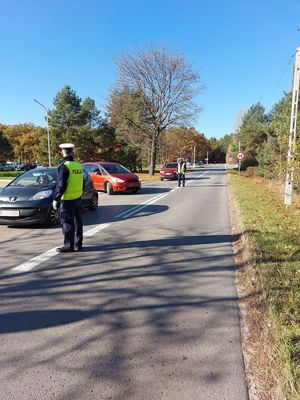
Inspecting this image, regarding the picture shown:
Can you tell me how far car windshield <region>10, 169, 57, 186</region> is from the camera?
891 cm

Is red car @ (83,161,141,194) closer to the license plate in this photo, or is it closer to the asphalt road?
the license plate

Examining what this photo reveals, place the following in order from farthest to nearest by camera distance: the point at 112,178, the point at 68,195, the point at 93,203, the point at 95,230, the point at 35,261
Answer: the point at 112,178 → the point at 93,203 → the point at 95,230 → the point at 68,195 → the point at 35,261

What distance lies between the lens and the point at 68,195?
19.1 feet

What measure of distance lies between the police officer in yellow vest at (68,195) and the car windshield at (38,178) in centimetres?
307

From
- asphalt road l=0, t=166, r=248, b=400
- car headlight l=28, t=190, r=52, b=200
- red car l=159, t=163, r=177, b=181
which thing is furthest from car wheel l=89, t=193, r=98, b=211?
red car l=159, t=163, r=177, b=181

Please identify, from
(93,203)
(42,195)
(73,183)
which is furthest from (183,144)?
(73,183)

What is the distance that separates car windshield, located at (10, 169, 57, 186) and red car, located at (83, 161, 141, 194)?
7.54 metres

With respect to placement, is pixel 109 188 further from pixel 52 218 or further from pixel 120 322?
pixel 120 322

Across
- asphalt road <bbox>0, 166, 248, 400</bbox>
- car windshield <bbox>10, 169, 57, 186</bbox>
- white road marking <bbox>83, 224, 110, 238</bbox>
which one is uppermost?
car windshield <bbox>10, 169, 57, 186</bbox>

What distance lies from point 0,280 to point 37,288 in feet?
2.18

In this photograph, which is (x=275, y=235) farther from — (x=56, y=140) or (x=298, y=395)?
(x=56, y=140)

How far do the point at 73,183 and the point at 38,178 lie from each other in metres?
3.61

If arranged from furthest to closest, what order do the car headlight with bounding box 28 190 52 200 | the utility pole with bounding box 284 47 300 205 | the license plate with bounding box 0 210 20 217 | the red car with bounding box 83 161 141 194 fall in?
the red car with bounding box 83 161 141 194 < the utility pole with bounding box 284 47 300 205 < the car headlight with bounding box 28 190 52 200 < the license plate with bounding box 0 210 20 217

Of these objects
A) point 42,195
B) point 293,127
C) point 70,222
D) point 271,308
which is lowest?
point 271,308
